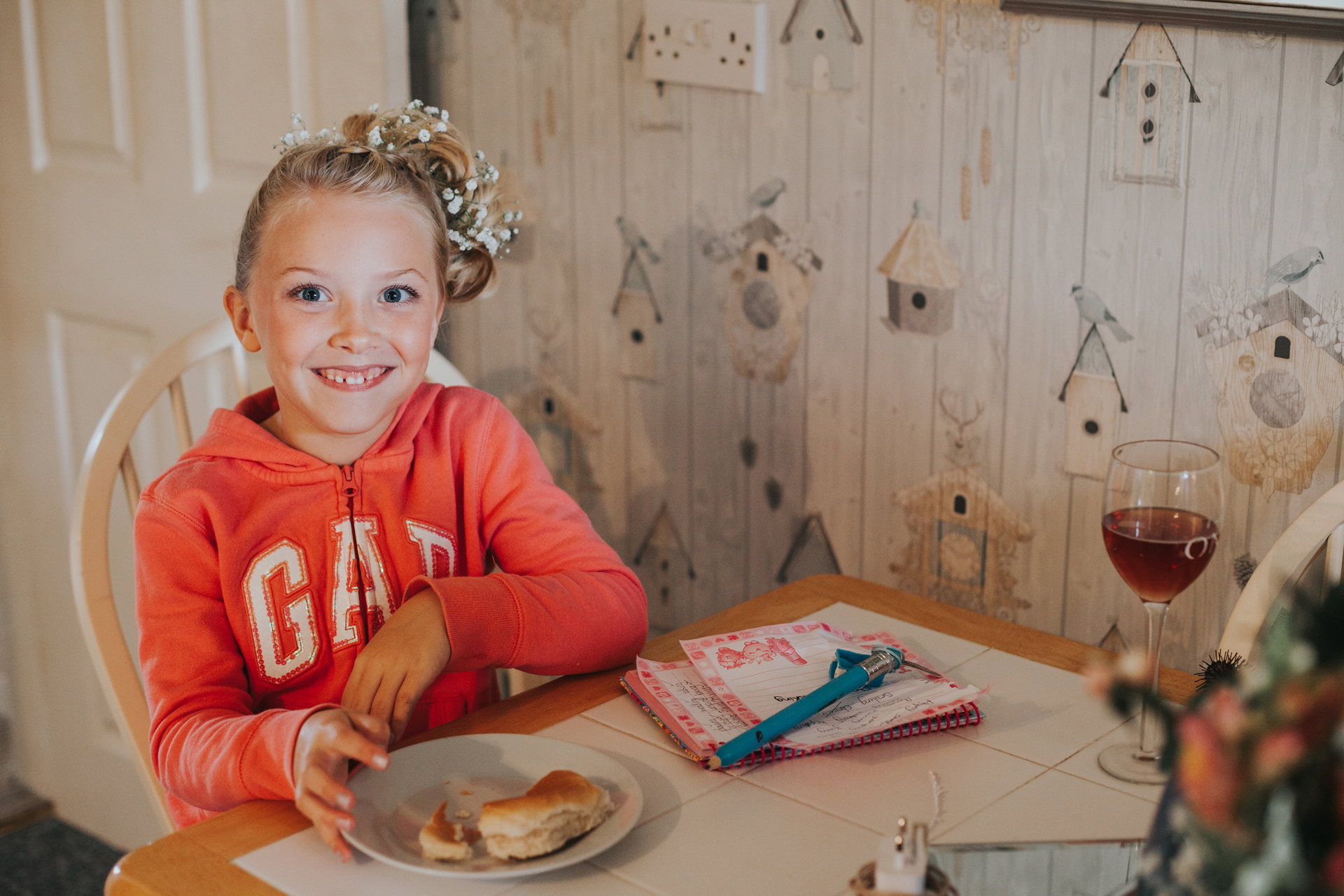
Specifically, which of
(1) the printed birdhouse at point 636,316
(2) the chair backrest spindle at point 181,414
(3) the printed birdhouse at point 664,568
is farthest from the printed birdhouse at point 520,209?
(2) the chair backrest spindle at point 181,414

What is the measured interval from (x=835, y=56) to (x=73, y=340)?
1.36 meters

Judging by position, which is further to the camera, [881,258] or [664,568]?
[664,568]

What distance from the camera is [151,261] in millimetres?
1911

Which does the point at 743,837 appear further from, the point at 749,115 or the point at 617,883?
the point at 749,115

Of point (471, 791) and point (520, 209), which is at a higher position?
point (520, 209)

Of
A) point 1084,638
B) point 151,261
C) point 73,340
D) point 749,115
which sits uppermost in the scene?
point 749,115

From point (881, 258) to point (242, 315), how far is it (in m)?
0.67

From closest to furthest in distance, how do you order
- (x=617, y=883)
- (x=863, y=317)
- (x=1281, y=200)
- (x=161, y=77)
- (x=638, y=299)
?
(x=617, y=883) < (x=1281, y=200) < (x=863, y=317) < (x=638, y=299) < (x=161, y=77)

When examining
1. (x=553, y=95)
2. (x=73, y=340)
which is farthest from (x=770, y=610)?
(x=73, y=340)

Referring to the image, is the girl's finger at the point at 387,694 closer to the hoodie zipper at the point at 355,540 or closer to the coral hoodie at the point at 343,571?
the coral hoodie at the point at 343,571

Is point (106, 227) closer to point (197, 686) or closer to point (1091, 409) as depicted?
point (197, 686)

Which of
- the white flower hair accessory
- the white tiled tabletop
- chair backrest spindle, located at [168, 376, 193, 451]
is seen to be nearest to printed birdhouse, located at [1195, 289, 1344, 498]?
the white tiled tabletop

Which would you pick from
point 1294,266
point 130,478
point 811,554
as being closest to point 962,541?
point 811,554

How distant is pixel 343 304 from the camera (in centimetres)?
108
